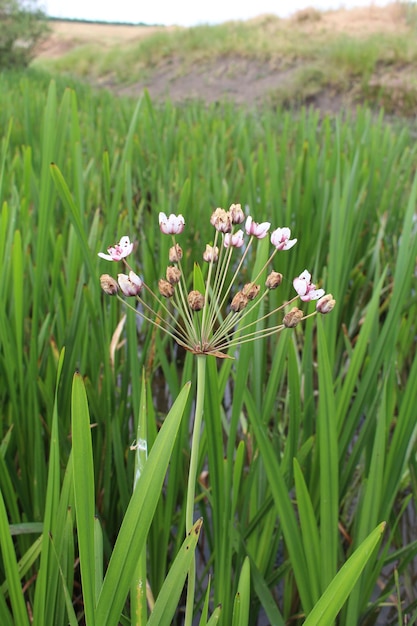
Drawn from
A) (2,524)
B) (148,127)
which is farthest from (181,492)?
(148,127)

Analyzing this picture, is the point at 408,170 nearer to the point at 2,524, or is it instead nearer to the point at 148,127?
the point at 148,127

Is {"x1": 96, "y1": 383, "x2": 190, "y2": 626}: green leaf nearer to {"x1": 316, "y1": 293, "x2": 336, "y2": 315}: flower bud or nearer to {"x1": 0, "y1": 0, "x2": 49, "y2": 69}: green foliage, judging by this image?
{"x1": 316, "y1": 293, "x2": 336, "y2": 315}: flower bud

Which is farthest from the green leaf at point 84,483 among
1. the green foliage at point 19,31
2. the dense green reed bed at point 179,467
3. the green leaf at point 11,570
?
the green foliage at point 19,31

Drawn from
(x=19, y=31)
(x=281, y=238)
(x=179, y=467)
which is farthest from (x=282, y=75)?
(x=281, y=238)

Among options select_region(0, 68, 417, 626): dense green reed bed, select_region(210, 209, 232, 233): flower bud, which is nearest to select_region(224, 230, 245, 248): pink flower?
select_region(210, 209, 232, 233): flower bud

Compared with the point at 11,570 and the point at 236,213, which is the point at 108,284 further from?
the point at 11,570

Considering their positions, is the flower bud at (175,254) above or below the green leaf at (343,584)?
above

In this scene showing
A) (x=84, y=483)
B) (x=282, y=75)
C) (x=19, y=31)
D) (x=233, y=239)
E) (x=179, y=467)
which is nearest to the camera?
(x=84, y=483)

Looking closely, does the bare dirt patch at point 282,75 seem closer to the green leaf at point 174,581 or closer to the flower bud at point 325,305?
the flower bud at point 325,305
